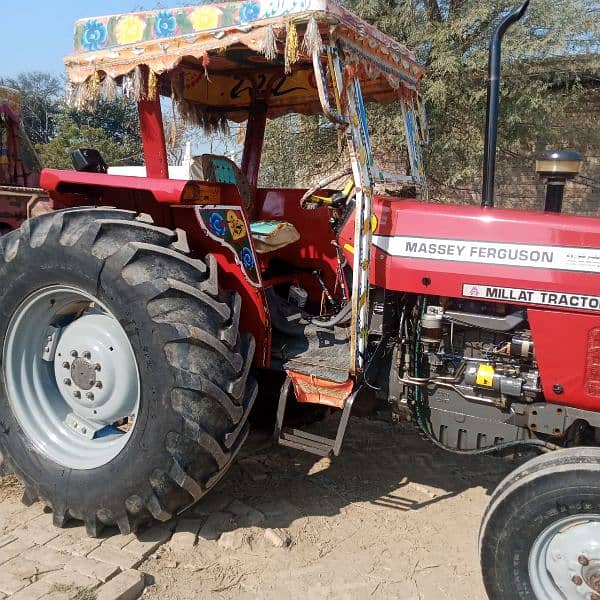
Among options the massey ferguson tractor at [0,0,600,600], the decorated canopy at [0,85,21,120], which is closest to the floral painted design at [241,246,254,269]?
the massey ferguson tractor at [0,0,600,600]

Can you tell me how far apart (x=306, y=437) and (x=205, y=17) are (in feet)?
6.62

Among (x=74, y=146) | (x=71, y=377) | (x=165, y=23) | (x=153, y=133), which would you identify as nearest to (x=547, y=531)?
(x=71, y=377)

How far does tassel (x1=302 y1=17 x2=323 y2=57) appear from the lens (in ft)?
8.69

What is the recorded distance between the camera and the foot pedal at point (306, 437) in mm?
2906

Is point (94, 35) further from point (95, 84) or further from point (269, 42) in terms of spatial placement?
point (269, 42)

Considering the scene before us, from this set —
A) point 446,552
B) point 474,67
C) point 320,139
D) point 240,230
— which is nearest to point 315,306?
point 240,230

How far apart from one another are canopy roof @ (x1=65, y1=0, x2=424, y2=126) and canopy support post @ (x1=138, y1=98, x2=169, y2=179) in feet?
0.40

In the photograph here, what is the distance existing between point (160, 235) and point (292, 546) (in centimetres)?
156

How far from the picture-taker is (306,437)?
3125 mm

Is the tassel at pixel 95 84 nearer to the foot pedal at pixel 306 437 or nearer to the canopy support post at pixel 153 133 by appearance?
the canopy support post at pixel 153 133

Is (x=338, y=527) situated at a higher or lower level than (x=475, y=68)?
lower

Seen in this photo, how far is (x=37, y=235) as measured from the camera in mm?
2986

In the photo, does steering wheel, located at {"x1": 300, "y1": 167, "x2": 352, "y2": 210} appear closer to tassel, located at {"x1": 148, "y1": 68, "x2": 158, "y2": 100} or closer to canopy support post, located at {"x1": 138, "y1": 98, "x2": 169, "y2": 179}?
canopy support post, located at {"x1": 138, "y1": 98, "x2": 169, "y2": 179}

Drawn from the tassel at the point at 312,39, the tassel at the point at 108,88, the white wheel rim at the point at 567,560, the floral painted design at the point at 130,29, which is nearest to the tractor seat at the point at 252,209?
the tassel at the point at 108,88
